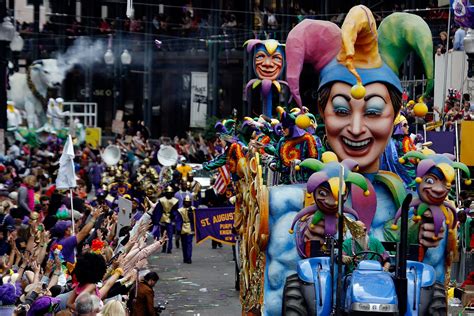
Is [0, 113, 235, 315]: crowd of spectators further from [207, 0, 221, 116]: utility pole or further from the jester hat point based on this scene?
[207, 0, 221, 116]: utility pole

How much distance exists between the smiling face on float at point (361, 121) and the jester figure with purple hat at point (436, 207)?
0.88 metres

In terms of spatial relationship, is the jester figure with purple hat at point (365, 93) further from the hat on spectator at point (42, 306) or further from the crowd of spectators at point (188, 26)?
the crowd of spectators at point (188, 26)

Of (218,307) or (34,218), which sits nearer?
(34,218)

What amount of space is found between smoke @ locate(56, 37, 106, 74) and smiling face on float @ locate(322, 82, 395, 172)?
47.6 meters

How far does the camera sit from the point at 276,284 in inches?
503

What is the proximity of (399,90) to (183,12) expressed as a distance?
46243 millimetres

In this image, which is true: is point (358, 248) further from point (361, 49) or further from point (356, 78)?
point (361, 49)

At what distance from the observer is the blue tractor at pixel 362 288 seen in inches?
407

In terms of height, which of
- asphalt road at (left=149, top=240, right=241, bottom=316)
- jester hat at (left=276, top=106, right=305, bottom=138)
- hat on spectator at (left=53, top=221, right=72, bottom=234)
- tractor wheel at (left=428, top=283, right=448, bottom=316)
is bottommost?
asphalt road at (left=149, top=240, right=241, bottom=316)

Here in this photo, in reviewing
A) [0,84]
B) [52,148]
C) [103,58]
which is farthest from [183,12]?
[0,84]

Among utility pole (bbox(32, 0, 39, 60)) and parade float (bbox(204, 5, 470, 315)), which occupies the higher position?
utility pole (bbox(32, 0, 39, 60))

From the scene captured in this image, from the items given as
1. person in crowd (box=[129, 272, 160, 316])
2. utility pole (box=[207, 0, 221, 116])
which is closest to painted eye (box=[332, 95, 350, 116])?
person in crowd (box=[129, 272, 160, 316])

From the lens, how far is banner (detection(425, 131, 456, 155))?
22.3 meters

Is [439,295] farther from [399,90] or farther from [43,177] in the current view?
[43,177]
